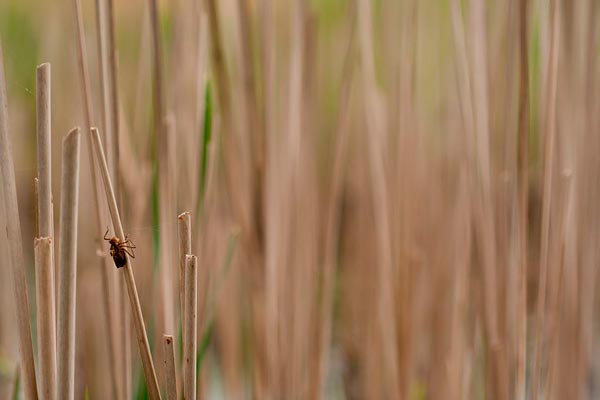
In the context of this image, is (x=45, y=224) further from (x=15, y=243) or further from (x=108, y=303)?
(x=108, y=303)

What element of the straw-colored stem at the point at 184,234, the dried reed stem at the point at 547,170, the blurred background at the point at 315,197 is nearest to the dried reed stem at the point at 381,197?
the blurred background at the point at 315,197

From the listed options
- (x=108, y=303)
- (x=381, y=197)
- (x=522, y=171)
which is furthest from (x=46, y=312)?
(x=381, y=197)

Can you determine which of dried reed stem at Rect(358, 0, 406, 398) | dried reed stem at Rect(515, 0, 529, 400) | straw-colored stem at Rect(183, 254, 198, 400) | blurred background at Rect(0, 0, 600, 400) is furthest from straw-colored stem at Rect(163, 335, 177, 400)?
dried reed stem at Rect(358, 0, 406, 398)

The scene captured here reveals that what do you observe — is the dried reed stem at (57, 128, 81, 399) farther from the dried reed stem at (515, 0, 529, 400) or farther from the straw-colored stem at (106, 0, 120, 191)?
the dried reed stem at (515, 0, 529, 400)

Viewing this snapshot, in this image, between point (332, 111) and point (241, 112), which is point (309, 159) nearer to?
point (241, 112)

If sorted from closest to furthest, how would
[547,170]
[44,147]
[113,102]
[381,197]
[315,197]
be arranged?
1. [44,147]
2. [113,102]
3. [547,170]
4. [381,197]
5. [315,197]

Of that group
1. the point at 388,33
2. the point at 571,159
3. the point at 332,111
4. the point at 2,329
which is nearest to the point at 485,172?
the point at 571,159
